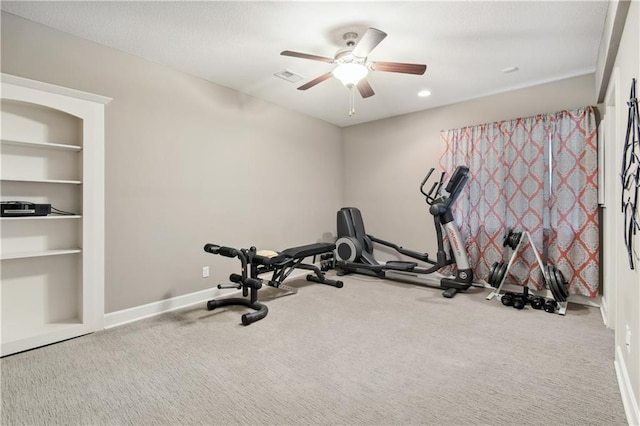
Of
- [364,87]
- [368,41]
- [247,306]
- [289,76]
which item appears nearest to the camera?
[368,41]

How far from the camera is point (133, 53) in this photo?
3.01m

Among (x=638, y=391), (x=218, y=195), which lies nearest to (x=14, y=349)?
(x=218, y=195)

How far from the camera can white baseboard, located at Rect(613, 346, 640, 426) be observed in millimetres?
1504

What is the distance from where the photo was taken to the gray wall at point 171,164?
2738mm

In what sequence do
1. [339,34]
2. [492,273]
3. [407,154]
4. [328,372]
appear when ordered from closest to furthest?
[328,372]
[339,34]
[492,273]
[407,154]

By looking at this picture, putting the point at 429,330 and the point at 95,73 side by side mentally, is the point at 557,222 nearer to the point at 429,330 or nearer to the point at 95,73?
the point at 429,330

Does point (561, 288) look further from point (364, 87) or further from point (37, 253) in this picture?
point (37, 253)

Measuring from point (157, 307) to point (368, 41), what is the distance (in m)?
3.20

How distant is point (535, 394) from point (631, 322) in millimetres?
662

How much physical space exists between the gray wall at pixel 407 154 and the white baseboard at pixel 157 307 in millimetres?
2827

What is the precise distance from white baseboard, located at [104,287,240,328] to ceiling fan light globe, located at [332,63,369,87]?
2792mm

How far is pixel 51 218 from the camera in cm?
252

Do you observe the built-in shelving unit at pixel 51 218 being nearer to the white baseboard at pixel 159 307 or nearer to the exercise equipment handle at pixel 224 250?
the white baseboard at pixel 159 307

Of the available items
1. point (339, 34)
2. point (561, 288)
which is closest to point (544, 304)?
point (561, 288)
